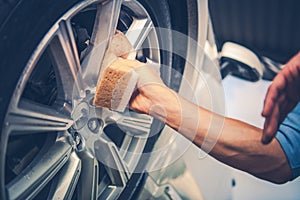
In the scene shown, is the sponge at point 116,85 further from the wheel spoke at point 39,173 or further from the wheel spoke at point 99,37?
the wheel spoke at point 39,173

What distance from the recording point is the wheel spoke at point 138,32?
113cm

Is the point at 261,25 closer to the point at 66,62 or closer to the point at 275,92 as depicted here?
the point at 275,92

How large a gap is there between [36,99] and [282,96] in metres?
0.51

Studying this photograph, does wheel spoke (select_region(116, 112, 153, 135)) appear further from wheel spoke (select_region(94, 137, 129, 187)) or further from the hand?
the hand

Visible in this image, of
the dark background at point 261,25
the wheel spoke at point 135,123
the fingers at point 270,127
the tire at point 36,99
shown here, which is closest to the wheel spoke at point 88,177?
the tire at point 36,99

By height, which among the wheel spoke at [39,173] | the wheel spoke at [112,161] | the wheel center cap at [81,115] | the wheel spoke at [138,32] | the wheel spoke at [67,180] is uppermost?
the wheel spoke at [138,32]

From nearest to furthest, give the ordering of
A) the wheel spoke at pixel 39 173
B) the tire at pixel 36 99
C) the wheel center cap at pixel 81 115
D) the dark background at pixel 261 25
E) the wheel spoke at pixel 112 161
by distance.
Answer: the tire at pixel 36 99, the wheel spoke at pixel 39 173, the wheel center cap at pixel 81 115, the wheel spoke at pixel 112 161, the dark background at pixel 261 25

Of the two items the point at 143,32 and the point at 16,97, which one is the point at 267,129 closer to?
the point at 143,32

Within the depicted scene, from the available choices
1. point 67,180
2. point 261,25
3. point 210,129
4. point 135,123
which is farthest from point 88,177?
point 261,25

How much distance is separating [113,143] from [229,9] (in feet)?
1.93

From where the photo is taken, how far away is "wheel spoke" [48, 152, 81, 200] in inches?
40.4

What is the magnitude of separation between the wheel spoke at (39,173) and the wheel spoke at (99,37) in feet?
0.52

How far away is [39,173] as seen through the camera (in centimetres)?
97

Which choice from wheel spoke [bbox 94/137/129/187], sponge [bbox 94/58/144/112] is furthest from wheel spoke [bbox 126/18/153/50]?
wheel spoke [bbox 94/137/129/187]
